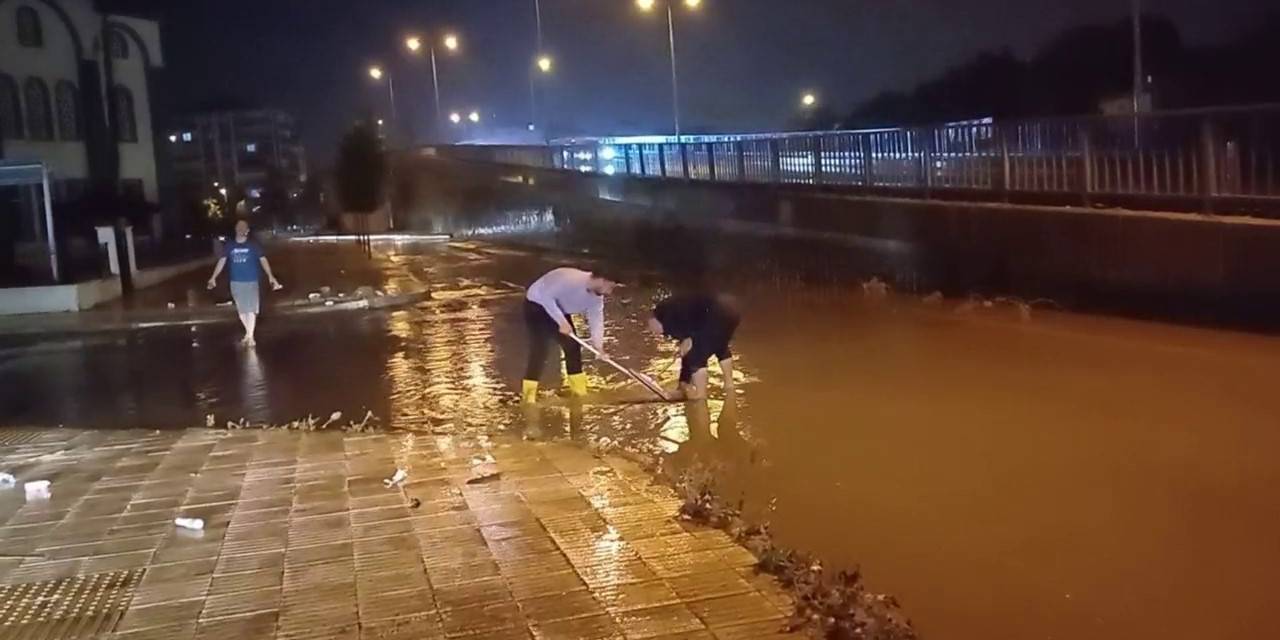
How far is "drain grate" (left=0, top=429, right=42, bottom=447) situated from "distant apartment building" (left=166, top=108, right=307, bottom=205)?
5996cm

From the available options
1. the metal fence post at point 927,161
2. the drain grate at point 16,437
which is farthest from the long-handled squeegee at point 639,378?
the metal fence post at point 927,161

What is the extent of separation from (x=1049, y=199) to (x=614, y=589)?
1153 cm

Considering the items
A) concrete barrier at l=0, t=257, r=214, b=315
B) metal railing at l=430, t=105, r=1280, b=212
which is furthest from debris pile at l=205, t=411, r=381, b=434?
concrete barrier at l=0, t=257, r=214, b=315

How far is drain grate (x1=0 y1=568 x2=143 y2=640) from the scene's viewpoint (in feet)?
17.5

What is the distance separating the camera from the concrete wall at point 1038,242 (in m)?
A: 12.1

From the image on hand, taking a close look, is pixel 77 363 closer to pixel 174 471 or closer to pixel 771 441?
pixel 174 471

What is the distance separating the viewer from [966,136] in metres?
17.1

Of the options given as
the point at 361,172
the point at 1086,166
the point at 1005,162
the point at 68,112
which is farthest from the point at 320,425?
the point at 361,172

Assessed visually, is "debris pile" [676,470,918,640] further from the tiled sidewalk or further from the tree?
the tree

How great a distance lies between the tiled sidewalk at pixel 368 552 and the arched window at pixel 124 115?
28.7 m

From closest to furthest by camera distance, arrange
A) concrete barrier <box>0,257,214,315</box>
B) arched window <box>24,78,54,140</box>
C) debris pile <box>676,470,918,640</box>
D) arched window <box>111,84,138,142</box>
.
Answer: debris pile <box>676,470,918,640</box> < concrete barrier <box>0,257,214,315</box> < arched window <box>24,78,54,140</box> < arched window <box>111,84,138,142</box>

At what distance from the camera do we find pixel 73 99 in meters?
33.2

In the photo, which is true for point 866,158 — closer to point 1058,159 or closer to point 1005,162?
point 1005,162

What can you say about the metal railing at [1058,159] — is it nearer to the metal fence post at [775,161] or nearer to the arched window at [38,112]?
the metal fence post at [775,161]
